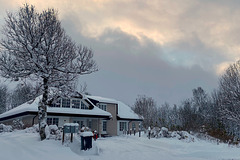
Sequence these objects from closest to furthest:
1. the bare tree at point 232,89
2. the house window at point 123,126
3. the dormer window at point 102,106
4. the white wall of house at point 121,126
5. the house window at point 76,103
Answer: the bare tree at point 232,89
the house window at point 76,103
the dormer window at point 102,106
the white wall of house at point 121,126
the house window at point 123,126

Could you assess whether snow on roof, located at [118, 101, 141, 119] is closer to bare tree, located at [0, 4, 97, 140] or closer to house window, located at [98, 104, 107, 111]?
house window, located at [98, 104, 107, 111]

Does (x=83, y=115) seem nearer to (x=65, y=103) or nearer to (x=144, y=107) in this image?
(x=65, y=103)

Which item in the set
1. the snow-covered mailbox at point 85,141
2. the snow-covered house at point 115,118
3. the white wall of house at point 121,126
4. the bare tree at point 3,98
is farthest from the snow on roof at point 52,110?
the bare tree at point 3,98

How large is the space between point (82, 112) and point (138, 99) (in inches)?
1168

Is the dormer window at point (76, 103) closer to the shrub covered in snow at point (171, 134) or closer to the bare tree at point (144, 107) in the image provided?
the shrub covered in snow at point (171, 134)

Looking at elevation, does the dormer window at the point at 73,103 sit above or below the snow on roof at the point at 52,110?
above

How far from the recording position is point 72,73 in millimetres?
14594

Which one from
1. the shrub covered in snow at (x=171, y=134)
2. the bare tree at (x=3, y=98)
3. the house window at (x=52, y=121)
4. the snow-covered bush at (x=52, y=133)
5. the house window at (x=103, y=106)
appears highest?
the bare tree at (x=3, y=98)

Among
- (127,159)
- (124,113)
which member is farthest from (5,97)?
(127,159)

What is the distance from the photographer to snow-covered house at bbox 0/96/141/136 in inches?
968

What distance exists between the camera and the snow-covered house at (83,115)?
80.6ft

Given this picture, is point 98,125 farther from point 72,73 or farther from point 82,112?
point 72,73

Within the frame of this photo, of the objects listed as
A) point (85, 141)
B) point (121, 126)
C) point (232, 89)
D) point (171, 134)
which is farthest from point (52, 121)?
point (232, 89)

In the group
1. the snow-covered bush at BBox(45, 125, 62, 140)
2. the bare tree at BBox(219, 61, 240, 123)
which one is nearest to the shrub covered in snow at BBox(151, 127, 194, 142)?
the bare tree at BBox(219, 61, 240, 123)
